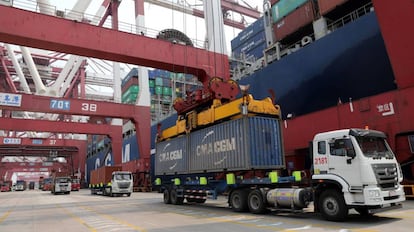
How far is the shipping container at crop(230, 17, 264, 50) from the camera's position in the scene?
94.2 feet

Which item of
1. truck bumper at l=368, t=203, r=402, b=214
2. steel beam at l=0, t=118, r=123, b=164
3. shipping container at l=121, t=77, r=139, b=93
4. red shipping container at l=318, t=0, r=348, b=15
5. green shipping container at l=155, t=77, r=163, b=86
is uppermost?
shipping container at l=121, t=77, r=139, b=93

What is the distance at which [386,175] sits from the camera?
7816mm

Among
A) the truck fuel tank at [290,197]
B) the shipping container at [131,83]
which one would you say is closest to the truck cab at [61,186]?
the shipping container at [131,83]

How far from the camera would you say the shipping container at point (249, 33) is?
28719 millimetres

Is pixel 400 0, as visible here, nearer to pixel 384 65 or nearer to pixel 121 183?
pixel 384 65

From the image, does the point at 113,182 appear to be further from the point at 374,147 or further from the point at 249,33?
the point at 374,147

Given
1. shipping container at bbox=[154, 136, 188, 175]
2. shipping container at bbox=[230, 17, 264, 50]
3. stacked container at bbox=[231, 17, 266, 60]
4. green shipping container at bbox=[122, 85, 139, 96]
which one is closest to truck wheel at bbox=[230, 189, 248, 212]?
shipping container at bbox=[154, 136, 188, 175]

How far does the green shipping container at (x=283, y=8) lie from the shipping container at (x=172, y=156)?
10808mm

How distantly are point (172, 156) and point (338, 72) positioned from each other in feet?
30.3

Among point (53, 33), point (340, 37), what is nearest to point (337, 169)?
point (340, 37)

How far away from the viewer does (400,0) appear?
34.6 feet

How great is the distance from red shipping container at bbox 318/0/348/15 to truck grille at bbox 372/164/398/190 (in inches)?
430

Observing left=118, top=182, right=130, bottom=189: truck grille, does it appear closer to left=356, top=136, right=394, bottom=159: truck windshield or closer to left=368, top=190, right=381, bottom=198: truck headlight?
left=356, top=136, right=394, bottom=159: truck windshield

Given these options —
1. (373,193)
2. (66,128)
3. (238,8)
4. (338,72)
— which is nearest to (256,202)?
(373,193)
